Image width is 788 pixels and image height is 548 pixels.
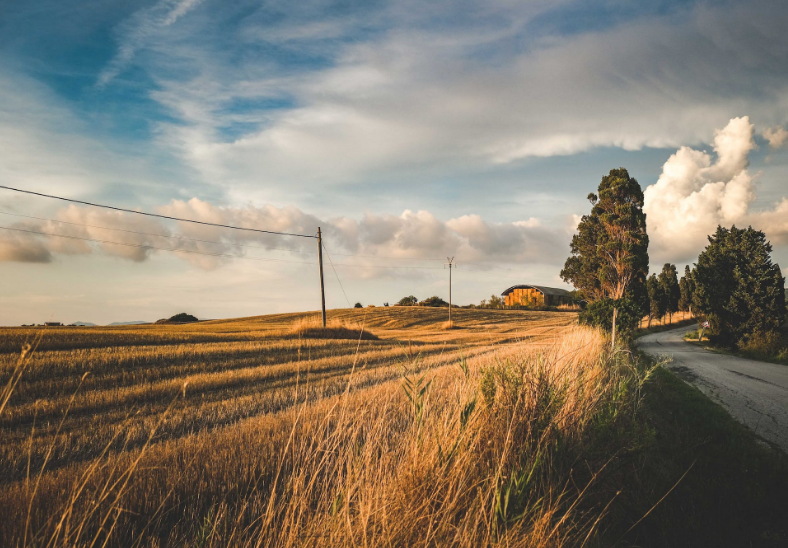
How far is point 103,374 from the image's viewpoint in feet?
38.2

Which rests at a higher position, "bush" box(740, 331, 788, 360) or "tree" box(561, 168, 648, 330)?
"tree" box(561, 168, 648, 330)

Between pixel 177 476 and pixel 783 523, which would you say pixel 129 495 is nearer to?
pixel 177 476

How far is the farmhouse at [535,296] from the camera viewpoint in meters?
87.9

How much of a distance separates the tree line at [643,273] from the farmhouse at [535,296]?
47.5 metres

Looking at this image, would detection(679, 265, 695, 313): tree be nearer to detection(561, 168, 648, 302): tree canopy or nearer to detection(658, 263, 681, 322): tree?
detection(658, 263, 681, 322): tree

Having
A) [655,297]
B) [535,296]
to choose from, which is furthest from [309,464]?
[535,296]

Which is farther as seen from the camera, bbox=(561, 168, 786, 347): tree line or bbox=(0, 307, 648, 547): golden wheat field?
bbox=(561, 168, 786, 347): tree line

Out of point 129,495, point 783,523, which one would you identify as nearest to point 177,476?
point 129,495

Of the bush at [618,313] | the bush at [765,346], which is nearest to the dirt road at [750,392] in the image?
the bush at [618,313]

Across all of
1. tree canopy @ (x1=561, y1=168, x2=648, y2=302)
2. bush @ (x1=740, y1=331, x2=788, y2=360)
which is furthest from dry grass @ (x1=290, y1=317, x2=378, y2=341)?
bush @ (x1=740, y1=331, x2=788, y2=360)

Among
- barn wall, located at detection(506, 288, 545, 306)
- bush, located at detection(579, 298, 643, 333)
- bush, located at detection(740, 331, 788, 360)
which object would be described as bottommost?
bush, located at detection(740, 331, 788, 360)

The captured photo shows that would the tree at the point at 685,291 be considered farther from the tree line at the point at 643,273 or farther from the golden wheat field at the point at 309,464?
the golden wheat field at the point at 309,464

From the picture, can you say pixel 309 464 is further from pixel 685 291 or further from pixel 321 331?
pixel 685 291

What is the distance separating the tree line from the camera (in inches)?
1040
